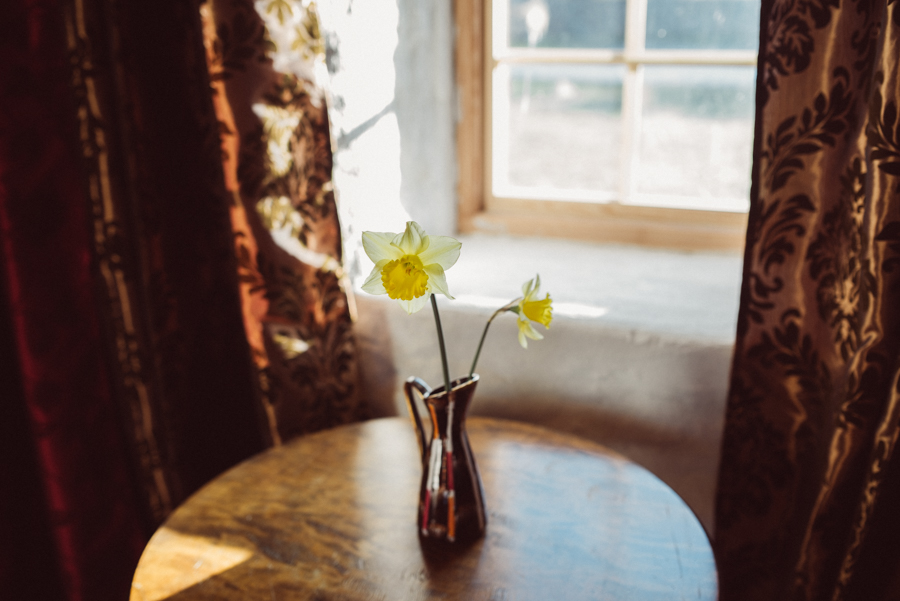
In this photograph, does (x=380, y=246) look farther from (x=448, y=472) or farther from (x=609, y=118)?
(x=609, y=118)

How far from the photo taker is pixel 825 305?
3.16ft

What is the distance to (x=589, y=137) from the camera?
1.50m

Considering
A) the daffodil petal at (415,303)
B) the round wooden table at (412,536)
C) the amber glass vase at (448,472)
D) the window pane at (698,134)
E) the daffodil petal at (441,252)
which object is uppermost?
the window pane at (698,134)

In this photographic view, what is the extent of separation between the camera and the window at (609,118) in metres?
1.36

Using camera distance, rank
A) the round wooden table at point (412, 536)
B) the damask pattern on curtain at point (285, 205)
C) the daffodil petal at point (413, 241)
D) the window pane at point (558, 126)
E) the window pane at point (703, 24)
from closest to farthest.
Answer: the daffodil petal at point (413, 241)
the round wooden table at point (412, 536)
the damask pattern on curtain at point (285, 205)
the window pane at point (703, 24)
the window pane at point (558, 126)

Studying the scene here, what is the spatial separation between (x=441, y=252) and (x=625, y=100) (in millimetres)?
905

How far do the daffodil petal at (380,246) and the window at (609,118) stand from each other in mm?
902

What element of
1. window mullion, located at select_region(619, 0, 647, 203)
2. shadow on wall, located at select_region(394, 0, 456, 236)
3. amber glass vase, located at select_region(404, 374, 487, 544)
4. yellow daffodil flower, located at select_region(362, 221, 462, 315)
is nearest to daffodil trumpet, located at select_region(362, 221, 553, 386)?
yellow daffodil flower, located at select_region(362, 221, 462, 315)

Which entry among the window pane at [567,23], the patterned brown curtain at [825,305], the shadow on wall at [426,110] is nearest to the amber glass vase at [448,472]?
the patterned brown curtain at [825,305]

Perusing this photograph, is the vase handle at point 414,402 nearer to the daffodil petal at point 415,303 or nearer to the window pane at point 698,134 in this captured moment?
the daffodil petal at point 415,303

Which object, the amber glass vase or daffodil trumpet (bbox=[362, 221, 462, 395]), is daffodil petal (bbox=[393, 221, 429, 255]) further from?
the amber glass vase

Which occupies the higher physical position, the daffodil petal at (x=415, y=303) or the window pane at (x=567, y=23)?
the window pane at (x=567, y=23)

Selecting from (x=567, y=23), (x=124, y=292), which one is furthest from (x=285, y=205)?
(x=567, y=23)

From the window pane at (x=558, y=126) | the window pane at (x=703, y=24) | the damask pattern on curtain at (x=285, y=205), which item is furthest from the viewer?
the window pane at (x=558, y=126)
